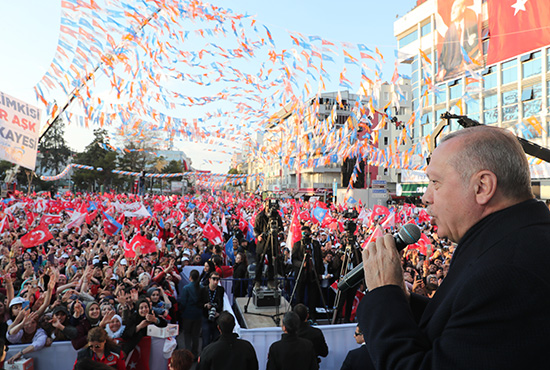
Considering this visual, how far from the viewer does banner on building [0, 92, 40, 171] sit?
30.0 ft

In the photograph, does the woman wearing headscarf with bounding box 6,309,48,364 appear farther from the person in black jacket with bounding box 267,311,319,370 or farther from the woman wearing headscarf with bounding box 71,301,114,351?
the person in black jacket with bounding box 267,311,319,370

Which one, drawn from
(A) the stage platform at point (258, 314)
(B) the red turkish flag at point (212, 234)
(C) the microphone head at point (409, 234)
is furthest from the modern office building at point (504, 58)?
(C) the microphone head at point (409, 234)

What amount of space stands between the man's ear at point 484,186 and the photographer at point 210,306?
6571 millimetres

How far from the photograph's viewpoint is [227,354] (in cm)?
434

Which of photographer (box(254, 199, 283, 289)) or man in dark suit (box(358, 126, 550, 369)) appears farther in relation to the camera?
photographer (box(254, 199, 283, 289))

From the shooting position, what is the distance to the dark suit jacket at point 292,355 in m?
4.46

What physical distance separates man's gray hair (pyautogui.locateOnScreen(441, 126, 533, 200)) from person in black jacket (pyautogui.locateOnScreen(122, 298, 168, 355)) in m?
5.50

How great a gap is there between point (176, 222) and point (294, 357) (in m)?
17.0

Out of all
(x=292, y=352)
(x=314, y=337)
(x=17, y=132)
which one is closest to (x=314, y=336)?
(x=314, y=337)

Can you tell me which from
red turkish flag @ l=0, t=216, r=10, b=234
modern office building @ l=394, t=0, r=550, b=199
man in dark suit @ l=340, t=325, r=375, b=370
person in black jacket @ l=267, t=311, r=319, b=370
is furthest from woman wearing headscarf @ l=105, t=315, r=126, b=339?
modern office building @ l=394, t=0, r=550, b=199

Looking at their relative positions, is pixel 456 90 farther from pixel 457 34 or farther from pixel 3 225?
pixel 3 225

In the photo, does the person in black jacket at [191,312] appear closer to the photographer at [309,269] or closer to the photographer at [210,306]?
the photographer at [210,306]

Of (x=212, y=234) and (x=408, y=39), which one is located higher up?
(x=408, y=39)

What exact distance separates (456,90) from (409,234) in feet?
129
